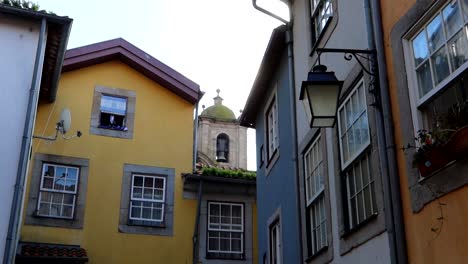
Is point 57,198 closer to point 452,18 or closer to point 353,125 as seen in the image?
point 353,125

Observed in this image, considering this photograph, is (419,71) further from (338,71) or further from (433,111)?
(338,71)

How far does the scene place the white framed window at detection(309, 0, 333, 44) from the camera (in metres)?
9.10

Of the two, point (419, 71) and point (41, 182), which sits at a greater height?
point (41, 182)

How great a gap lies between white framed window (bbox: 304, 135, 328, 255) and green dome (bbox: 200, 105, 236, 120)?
117 ft

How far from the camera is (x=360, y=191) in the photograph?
7180mm

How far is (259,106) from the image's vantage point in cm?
1374

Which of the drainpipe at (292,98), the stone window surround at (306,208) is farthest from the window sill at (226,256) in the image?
the stone window surround at (306,208)

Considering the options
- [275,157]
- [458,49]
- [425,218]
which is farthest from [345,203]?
[275,157]

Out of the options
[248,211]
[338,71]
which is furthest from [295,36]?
[248,211]

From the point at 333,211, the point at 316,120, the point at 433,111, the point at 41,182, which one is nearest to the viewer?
the point at 433,111

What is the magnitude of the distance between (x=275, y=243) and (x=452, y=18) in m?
7.38

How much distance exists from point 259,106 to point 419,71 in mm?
7956

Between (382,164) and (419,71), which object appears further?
(382,164)

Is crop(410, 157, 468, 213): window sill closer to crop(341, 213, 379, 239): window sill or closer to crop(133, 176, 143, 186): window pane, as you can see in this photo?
crop(341, 213, 379, 239): window sill
